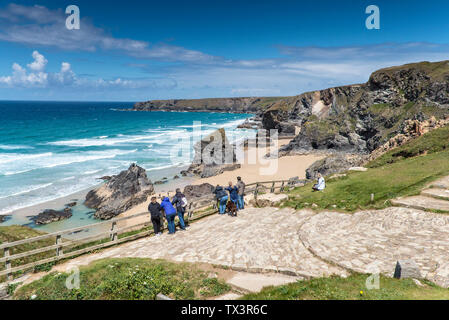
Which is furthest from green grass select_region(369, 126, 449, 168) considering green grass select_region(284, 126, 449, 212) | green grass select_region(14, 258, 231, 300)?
green grass select_region(14, 258, 231, 300)

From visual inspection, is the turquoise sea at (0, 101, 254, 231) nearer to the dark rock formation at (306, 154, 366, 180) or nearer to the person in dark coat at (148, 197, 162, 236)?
the person in dark coat at (148, 197, 162, 236)

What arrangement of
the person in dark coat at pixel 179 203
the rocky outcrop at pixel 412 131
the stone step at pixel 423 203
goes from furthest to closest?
the rocky outcrop at pixel 412 131 → the person in dark coat at pixel 179 203 → the stone step at pixel 423 203

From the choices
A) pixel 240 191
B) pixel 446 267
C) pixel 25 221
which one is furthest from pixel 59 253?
pixel 25 221

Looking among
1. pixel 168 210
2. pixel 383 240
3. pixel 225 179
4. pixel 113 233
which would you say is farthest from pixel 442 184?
pixel 225 179

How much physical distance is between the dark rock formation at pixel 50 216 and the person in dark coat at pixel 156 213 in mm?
17038

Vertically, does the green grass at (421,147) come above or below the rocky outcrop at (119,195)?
above

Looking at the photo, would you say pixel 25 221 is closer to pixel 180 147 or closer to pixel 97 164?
pixel 97 164

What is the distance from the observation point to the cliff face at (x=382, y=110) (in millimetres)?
40062

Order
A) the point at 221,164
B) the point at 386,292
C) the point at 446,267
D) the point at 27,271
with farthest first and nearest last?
the point at 221,164 → the point at 27,271 → the point at 446,267 → the point at 386,292

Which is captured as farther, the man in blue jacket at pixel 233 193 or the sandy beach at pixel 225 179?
the sandy beach at pixel 225 179

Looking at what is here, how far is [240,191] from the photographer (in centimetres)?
1744

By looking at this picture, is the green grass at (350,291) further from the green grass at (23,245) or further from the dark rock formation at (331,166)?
the dark rock formation at (331,166)

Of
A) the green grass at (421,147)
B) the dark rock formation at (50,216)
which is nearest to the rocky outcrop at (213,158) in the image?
the dark rock formation at (50,216)
